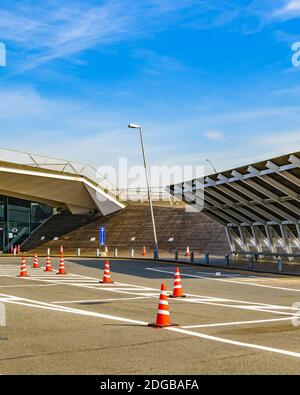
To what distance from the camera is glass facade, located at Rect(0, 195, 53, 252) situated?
61.9m

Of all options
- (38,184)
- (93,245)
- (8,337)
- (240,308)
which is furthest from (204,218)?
(8,337)

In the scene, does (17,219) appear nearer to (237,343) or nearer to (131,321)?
(131,321)

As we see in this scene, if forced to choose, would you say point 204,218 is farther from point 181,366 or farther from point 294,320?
point 181,366

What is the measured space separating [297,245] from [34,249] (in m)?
31.9

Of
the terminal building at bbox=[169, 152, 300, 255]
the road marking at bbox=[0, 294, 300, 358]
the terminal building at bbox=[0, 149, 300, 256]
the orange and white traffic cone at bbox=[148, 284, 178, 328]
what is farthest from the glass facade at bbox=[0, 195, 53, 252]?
the orange and white traffic cone at bbox=[148, 284, 178, 328]

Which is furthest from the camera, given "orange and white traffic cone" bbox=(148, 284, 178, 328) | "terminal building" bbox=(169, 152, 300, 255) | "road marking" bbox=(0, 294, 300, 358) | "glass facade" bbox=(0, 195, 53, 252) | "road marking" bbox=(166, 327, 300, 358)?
"glass facade" bbox=(0, 195, 53, 252)

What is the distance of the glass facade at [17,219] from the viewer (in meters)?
61.9

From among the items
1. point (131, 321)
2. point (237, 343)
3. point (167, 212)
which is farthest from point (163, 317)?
point (167, 212)

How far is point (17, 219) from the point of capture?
62531 mm

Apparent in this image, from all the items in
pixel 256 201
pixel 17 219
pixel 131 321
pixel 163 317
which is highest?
pixel 17 219

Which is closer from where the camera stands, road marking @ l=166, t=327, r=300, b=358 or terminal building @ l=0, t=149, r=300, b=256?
road marking @ l=166, t=327, r=300, b=358

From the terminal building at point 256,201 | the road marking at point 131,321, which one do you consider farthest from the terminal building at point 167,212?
the road marking at point 131,321

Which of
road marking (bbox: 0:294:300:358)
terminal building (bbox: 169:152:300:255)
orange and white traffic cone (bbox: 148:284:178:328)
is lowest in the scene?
road marking (bbox: 0:294:300:358)

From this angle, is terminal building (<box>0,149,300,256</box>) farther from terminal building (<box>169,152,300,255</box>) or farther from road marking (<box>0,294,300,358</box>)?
road marking (<box>0,294,300,358</box>)
